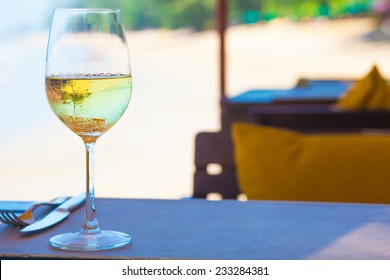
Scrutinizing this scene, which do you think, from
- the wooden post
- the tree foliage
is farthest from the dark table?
the tree foliage

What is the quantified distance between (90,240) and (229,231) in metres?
0.17

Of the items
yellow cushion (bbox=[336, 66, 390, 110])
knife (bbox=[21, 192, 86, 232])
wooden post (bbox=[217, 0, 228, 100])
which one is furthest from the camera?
wooden post (bbox=[217, 0, 228, 100])

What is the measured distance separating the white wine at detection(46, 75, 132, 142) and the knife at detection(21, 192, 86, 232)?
0.59 ft

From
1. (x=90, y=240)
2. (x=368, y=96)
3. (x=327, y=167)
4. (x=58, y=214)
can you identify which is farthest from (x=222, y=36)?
(x=90, y=240)

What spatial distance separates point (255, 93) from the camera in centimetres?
550

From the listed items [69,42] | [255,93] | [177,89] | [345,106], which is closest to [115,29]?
[69,42]

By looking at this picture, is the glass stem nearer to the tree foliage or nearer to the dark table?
the dark table

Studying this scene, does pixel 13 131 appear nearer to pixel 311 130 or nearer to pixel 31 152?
pixel 31 152

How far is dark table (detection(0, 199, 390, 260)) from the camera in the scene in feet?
3.35

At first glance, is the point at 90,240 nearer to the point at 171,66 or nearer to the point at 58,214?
the point at 58,214

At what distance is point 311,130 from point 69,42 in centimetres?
220

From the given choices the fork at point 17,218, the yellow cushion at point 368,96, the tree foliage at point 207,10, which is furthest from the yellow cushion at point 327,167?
the tree foliage at point 207,10

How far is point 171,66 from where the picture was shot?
17.8 metres

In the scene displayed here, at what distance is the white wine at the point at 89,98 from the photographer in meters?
1.00
